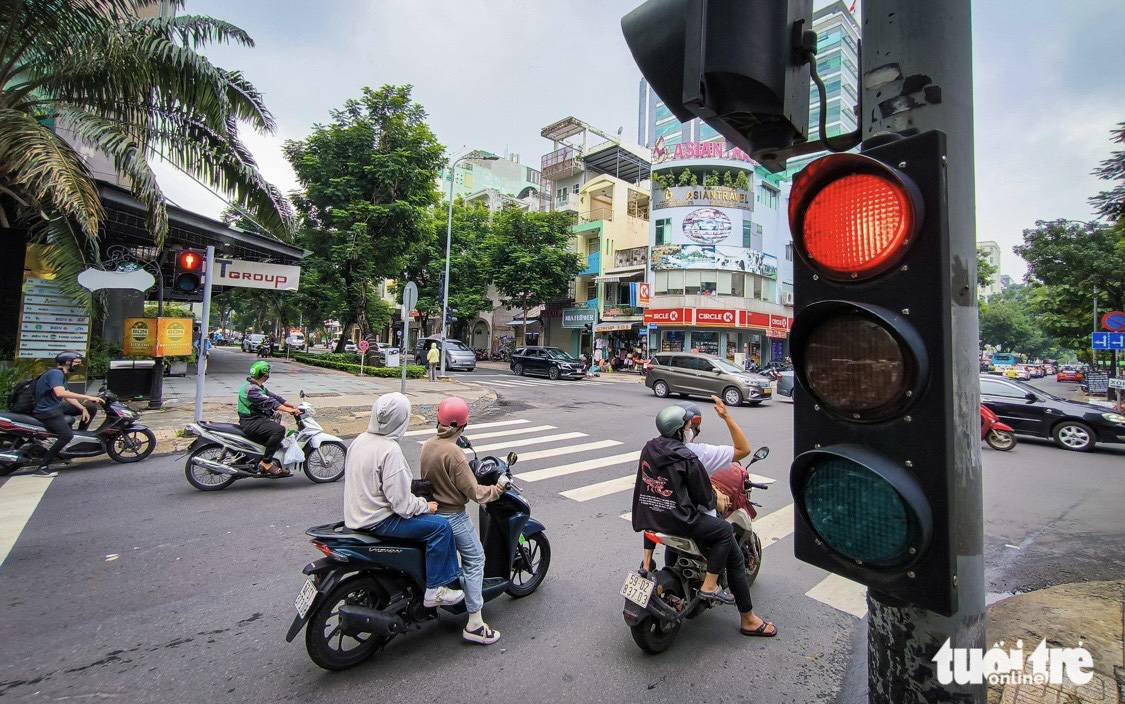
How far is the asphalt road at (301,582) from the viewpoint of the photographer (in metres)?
2.75

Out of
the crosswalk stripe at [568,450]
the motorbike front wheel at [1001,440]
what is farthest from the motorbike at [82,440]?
the motorbike front wheel at [1001,440]

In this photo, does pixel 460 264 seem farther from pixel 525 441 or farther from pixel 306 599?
pixel 306 599

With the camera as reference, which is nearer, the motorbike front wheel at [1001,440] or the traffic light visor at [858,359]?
the traffic light visor at [858,359]

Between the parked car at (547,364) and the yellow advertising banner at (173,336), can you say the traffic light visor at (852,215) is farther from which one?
the parked car at (547,364)

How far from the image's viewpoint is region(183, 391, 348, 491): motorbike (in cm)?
606

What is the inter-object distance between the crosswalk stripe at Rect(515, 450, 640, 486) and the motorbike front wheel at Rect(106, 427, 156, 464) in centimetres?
513

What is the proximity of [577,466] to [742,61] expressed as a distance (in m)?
6.71

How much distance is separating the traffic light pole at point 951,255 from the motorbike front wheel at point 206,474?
22.2 ft

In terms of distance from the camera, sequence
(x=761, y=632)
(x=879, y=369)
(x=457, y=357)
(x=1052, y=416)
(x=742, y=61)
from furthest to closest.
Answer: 1. (x=457, y=357)
2. (x=1052, y=416)
3. (x=761, y=632)
4. (x=742, y=61)
5. (x=879, y=369)

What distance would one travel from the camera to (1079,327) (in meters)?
24.9

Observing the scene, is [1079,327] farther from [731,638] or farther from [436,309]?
[436,309]

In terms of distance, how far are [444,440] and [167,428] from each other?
8039 mm

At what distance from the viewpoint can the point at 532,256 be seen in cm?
3216

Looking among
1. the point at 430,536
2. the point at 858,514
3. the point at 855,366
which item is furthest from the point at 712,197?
the point at 858,514
